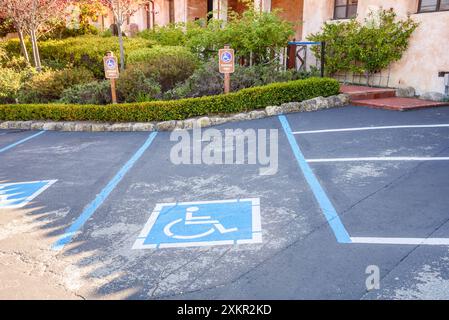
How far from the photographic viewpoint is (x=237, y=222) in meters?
4.67

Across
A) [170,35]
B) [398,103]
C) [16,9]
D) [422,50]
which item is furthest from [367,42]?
[16,9]

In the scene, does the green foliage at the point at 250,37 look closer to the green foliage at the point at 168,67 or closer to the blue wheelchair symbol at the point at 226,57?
the green foliage at the point at 168,67

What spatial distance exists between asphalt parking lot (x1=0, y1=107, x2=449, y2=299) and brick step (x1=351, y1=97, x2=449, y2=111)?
1.97 metres

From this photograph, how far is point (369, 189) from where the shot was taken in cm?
529

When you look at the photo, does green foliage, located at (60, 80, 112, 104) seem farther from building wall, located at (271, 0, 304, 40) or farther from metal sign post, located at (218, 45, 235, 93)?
building wall, located at (271, 0, 304, 40)

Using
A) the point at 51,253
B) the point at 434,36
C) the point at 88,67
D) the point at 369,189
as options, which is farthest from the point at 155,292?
the point at 88,67

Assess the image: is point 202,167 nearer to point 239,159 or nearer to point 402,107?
point 239,159

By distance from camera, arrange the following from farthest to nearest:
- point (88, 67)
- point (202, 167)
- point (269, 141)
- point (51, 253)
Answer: point (88, 67), point (269, 141), point (202, 167), point (51, 253)

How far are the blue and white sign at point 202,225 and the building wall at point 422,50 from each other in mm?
8317

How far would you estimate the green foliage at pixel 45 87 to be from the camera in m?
12.3

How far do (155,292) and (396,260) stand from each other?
2221mm

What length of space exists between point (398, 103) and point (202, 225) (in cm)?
791

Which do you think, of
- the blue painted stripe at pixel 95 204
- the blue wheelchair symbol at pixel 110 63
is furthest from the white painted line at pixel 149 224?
the blue wheelchair symbol at pixel 110 63

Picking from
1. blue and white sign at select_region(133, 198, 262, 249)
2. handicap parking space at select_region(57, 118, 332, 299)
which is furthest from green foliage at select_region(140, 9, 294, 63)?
blue and white sign at select_region(133, 198, 262, 249)
